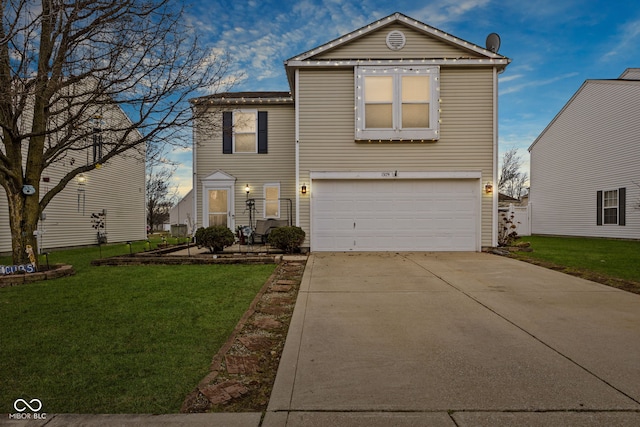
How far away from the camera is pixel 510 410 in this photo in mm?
2373

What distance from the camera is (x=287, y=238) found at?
10.0 m

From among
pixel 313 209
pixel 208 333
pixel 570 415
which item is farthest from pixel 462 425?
pixel 313 209

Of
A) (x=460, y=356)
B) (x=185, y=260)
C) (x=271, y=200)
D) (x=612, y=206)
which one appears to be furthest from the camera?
(x=612, y=206)

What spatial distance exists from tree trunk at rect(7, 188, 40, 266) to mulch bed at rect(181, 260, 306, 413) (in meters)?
5.38

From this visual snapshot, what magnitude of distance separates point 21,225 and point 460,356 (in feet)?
27.2

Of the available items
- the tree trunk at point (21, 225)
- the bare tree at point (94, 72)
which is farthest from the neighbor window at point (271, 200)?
the tree trunk at point (21, 225)

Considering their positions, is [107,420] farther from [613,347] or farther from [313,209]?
[313,209]

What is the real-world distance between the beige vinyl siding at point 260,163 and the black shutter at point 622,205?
14605mm

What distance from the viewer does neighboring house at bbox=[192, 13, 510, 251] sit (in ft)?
35.6

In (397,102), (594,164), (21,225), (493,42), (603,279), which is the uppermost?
(493,42)

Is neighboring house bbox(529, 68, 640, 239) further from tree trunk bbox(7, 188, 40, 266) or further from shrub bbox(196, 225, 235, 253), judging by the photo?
tree trunk bbox(7, 188, 40, 266)

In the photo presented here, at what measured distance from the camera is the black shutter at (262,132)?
13742mm

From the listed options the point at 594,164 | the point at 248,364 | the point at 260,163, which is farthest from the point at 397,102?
the point at 594,164

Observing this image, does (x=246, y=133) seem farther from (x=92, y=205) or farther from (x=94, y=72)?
(x=92, y=205)
